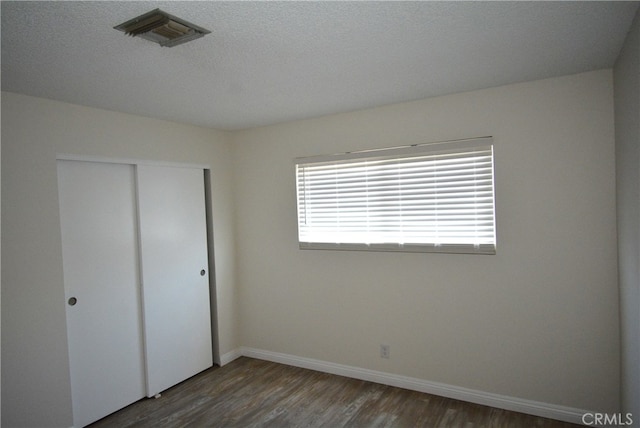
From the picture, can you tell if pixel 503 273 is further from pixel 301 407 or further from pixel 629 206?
pixel 301 407

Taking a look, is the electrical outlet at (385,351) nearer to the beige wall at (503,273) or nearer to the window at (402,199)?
the beige wall at (503,273)

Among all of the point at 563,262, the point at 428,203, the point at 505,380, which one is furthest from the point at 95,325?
the point at 563,262

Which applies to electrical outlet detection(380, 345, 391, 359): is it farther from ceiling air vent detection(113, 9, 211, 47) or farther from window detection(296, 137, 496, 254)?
ceiling air vent detection(113, 9, 211, 47)

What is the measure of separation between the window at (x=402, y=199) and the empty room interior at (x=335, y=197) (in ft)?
0.06

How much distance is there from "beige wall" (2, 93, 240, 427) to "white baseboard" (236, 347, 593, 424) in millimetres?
1799

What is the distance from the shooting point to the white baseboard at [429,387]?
2.83 metres

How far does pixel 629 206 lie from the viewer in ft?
6.88

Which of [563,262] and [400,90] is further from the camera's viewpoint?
[400,90]

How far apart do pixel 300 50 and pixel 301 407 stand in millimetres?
2758

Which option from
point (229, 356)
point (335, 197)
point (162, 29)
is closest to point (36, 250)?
point (162, 29)

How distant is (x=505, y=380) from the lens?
3.01 metres

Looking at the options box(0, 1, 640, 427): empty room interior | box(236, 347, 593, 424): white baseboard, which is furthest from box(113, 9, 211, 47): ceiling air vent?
box(236, 347, 593, 424): white baseboard

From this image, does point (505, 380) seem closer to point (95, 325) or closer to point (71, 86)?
point (95, 325)

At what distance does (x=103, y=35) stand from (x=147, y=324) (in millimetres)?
2529
